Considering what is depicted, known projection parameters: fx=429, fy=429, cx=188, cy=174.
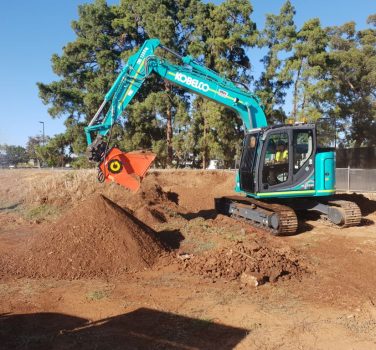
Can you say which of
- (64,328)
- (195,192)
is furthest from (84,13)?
(64,328)

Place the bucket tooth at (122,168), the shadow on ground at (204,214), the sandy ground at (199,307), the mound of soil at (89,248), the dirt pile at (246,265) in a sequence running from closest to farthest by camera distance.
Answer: the sandy ground at (199,307) < the dirt pile at (246,265) < the mound of soil at (89,248) < the bucket tooth at (122,168) < the shadow on ground at (204,214)

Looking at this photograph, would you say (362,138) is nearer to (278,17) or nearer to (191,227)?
(278,17)

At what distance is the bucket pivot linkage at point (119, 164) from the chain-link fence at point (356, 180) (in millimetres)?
11741

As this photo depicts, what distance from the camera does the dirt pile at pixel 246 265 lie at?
6941 millimetres

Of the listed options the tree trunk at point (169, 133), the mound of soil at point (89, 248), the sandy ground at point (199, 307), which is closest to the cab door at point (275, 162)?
the sandy ground at point (199, 307)

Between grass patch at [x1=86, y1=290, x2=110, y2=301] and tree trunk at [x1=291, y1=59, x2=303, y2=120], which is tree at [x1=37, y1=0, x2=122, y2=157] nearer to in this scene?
tree trunk at [x1=291, y1=59, x2=303, y2=120]

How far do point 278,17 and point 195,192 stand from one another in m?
13.4

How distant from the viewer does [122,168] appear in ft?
32.8

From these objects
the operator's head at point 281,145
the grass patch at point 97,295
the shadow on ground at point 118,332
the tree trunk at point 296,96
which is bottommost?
the shadow on ground at point 118,332

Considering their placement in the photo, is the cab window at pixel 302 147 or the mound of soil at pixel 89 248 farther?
the cab window at pixel 302 147

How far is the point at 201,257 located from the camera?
313 inches

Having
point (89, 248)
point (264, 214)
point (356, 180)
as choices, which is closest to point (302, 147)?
point (264, 214)

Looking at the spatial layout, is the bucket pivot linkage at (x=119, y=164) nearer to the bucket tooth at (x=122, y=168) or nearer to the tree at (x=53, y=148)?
the bucket tooth at (x=122, y=168)

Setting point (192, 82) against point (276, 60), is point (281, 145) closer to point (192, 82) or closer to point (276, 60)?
point (192, 82)
